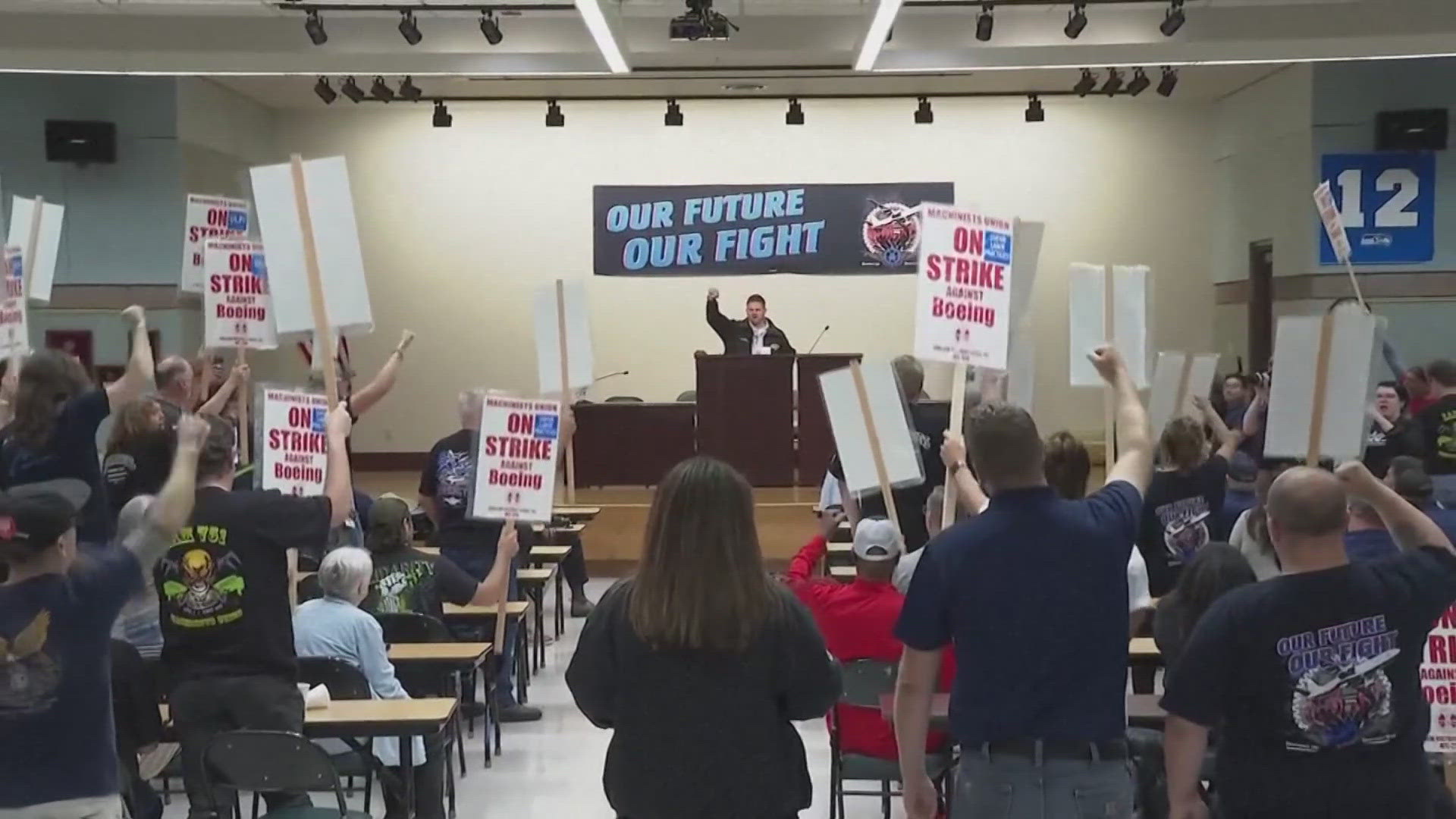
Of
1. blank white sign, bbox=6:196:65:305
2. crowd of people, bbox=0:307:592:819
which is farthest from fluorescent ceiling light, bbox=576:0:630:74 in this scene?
crowd of people, bbox=0:307:592:819

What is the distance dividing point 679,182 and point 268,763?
13.2 metres

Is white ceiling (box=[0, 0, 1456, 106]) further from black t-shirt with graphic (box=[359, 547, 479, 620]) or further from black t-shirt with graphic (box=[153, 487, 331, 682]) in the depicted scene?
black t-shirt with graphic (box=[153, 487, 331, 682])

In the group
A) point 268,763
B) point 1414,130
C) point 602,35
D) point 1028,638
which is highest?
point 602,35

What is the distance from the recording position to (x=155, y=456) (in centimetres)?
557

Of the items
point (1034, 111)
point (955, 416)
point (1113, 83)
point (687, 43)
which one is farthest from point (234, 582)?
point (1034, 111)

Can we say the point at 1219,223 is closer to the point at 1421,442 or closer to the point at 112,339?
the point at 1421,442

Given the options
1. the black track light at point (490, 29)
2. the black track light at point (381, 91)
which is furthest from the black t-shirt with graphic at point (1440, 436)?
the black track light at point (381, 91)

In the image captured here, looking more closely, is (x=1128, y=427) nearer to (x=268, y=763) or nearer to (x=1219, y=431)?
(x=268, y=763)

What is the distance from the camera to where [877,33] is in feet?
35.1

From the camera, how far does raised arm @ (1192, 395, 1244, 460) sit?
8125 millimetres

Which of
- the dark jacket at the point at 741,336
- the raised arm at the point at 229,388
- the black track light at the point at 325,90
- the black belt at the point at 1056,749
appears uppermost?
the black track light at the point at 325,90

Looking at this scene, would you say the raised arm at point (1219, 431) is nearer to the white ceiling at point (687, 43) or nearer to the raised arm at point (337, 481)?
the white ceiling at point (687, 43)

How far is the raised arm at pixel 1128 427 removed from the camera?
127 inches

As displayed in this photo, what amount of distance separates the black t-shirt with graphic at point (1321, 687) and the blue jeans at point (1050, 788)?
224 mm
